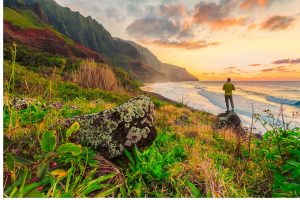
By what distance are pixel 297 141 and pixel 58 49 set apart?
40203 mm

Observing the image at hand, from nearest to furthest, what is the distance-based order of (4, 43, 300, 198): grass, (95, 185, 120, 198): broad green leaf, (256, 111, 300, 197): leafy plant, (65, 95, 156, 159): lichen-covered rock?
(4, 43, 300, 198): grass < (95, 185, 120, 198): broad green leaf < (256, 111, 300, 197): leafy plant < (65, 95, 156, 159): lichen-covered rock

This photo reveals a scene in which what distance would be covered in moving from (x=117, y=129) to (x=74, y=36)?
275 ft

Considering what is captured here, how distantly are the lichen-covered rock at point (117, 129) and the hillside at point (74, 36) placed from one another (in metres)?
34.7

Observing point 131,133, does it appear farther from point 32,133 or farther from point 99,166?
point 32,133

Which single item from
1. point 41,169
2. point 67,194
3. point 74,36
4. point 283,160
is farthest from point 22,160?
point 74,36

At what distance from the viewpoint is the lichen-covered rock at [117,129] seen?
9.43 ft

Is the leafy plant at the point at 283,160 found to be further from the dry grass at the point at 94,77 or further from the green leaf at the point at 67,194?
the dry grass at the point at 94,77

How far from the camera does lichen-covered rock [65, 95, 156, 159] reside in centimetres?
288

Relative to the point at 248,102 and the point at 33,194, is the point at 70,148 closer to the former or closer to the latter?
the point at 33,194

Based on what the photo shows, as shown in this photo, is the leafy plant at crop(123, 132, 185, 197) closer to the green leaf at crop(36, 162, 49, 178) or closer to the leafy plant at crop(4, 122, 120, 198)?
the leafy plant at crop(4, 122, 120, 198)

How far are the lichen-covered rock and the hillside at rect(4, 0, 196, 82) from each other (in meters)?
34.7

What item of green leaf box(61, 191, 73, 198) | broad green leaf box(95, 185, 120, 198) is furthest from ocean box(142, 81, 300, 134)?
green leaf box(61, 191, 73, 198)

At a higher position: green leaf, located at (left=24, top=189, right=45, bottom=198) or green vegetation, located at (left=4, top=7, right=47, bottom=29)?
green vegetation, located at (left=4, top=7, right=47, bottom=29)

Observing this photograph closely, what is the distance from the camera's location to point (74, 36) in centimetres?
8256
